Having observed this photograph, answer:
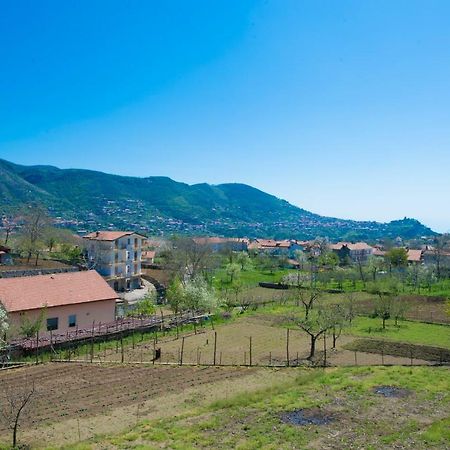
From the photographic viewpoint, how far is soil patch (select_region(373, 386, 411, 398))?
75.2 ft

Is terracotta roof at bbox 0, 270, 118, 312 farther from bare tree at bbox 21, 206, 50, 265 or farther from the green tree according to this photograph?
the green tree

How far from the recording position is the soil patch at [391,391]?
22.9 meters

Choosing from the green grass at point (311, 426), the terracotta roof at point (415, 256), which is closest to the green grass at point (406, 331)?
the green grass at point (311, 426)

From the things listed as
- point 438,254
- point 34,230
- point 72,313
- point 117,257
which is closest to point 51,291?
point 72,313

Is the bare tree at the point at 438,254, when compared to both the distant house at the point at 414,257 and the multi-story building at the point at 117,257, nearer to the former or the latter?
the distant house at the point at 414,257

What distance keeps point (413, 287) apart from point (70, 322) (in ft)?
168

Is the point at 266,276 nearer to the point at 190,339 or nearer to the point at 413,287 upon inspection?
the point at 413,287

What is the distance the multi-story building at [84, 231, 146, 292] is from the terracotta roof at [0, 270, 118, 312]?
21.7 meters

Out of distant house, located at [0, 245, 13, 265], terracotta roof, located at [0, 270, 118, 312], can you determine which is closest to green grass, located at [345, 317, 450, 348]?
terracotta roof, located at [0, 270, 118, 312]

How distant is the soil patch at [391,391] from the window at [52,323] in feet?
70.7

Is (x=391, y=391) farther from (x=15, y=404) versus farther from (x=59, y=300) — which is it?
(x=59, y=300)

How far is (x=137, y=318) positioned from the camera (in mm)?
40375

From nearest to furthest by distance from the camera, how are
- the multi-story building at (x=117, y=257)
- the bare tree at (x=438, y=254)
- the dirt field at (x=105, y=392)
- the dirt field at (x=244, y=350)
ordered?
the dirt field at (x=105, y=392) → the dirt field at (x=244, y=350) → the multi-story building at (x=117, y=257) → the bare tree at (x=438, y=254)

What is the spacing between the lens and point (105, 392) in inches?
906
